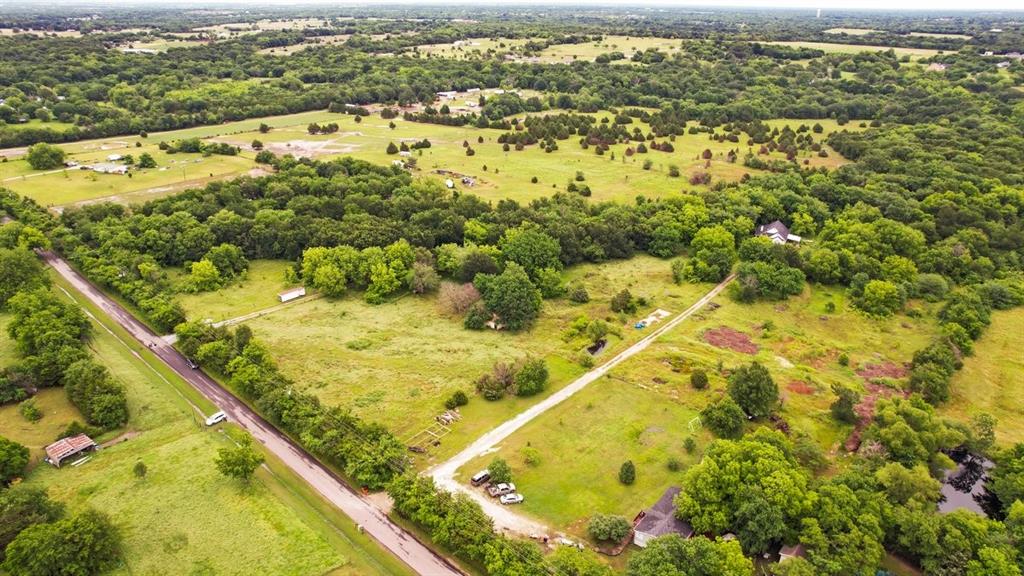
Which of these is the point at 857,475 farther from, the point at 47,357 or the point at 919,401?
the point at 47,357

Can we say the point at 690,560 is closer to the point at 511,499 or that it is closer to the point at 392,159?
the point at 511,499

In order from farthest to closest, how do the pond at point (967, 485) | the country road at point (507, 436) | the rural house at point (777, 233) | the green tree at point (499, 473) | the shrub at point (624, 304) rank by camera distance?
the rural house at point (777, 233)
the shrub at point (624, 304)
the pond at point (967, 485)
the green tree at point (499, 473)
the country road at point (507, 436)

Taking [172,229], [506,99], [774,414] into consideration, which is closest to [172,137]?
[172,229]

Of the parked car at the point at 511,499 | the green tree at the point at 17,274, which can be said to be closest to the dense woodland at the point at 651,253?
the green tree at the point at 17,274

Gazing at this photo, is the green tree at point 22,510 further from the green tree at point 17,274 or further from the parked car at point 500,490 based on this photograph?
the green tree at point 17,274

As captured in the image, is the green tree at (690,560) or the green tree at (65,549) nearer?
the green tree at (690,560)

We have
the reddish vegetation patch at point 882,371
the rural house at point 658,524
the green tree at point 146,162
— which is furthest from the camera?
the green tree at point 146,162
